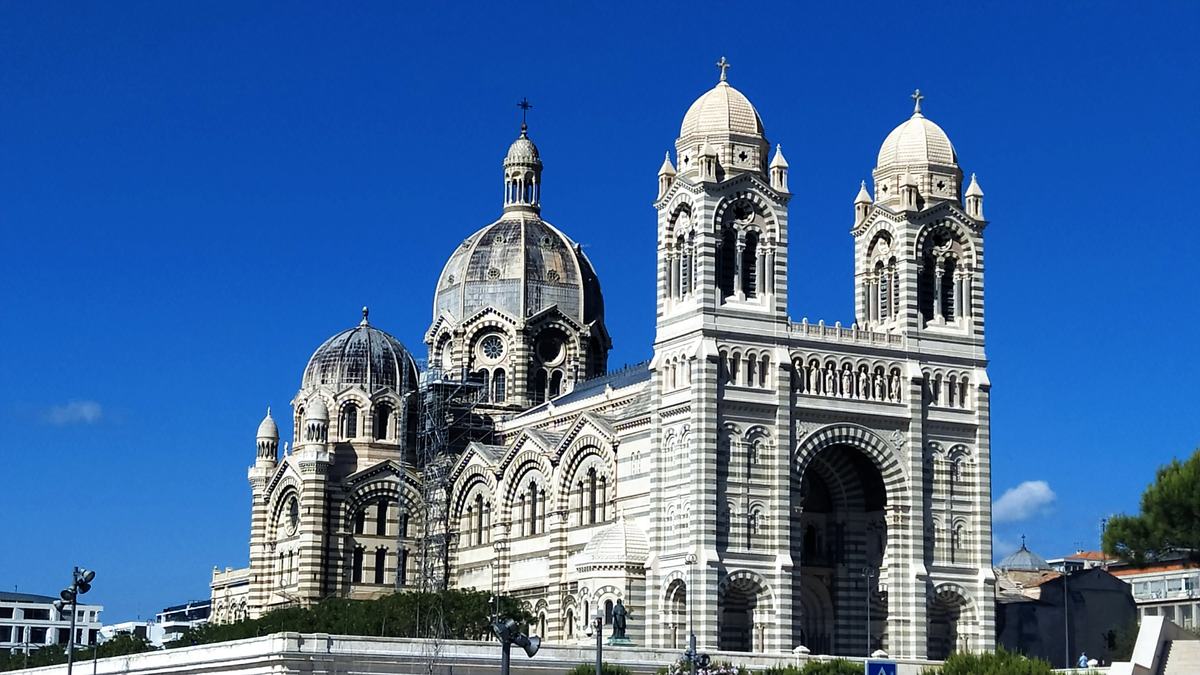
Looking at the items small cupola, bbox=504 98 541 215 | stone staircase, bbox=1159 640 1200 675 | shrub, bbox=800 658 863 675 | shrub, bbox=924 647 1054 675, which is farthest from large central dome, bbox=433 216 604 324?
stone staircase, bbox=1159 640 1200 675

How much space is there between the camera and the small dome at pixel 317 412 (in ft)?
344

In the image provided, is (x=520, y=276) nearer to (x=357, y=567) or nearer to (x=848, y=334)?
(x=357, y=567)

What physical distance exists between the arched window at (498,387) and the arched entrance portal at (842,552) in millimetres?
26583

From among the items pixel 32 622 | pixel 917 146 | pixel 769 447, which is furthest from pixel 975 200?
pixel 32 622

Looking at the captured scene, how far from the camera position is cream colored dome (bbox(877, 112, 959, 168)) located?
85.8 meters

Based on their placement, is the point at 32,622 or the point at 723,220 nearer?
the point at 723,220

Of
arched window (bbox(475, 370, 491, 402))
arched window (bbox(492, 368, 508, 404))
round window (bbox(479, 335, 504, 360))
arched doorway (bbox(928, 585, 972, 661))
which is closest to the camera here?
arched doorway (bbox(928, 585, 972, 661))

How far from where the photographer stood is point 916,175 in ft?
281

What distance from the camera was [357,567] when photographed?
344 ft

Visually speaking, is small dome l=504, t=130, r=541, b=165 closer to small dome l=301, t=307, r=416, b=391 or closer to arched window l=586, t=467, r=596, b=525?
small dome l=301, t=307, r=416, b=391

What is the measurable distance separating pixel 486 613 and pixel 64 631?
98308 mm

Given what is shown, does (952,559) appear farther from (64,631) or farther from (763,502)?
(64,631)

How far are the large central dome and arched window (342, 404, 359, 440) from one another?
749 cm

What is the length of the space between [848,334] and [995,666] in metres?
27.7
